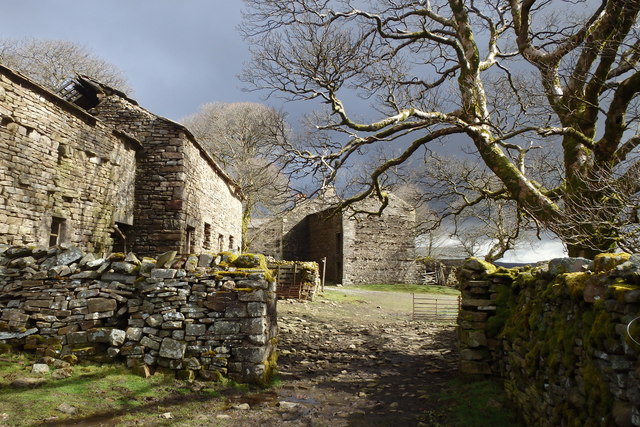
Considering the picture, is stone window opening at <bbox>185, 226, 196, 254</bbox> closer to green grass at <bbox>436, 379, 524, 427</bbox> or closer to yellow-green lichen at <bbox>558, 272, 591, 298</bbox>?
green grass at <bbox>436, 379, 524, 427</bbox>

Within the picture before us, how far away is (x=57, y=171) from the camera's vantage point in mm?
9992

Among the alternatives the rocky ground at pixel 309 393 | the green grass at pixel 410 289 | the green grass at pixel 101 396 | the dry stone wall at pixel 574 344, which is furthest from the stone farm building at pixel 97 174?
the green grass at pixel 410 289

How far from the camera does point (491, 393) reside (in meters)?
6.01

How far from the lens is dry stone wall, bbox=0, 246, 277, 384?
21.0 ft

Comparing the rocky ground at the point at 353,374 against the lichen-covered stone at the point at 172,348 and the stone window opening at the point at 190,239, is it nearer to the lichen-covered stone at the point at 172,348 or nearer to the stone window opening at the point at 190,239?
the lichen-covered stone at the point at 172,348

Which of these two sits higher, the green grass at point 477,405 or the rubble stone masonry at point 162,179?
the rubble stone masonry at point 162,179

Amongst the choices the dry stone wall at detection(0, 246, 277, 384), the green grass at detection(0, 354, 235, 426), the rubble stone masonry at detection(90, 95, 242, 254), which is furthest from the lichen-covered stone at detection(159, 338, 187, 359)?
the rubble stone masonry at detection(90, 95, 242, 254)

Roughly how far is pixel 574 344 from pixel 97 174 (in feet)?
38.4

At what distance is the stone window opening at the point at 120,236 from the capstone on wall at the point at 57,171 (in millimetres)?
201

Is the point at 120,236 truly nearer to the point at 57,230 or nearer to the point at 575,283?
the point at 57,230

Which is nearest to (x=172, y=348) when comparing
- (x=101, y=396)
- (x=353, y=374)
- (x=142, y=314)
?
(x=142, y=314)

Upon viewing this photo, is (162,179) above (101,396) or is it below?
above

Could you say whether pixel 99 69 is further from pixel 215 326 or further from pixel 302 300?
pixel 215 326

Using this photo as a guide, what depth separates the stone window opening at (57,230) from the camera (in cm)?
1003
